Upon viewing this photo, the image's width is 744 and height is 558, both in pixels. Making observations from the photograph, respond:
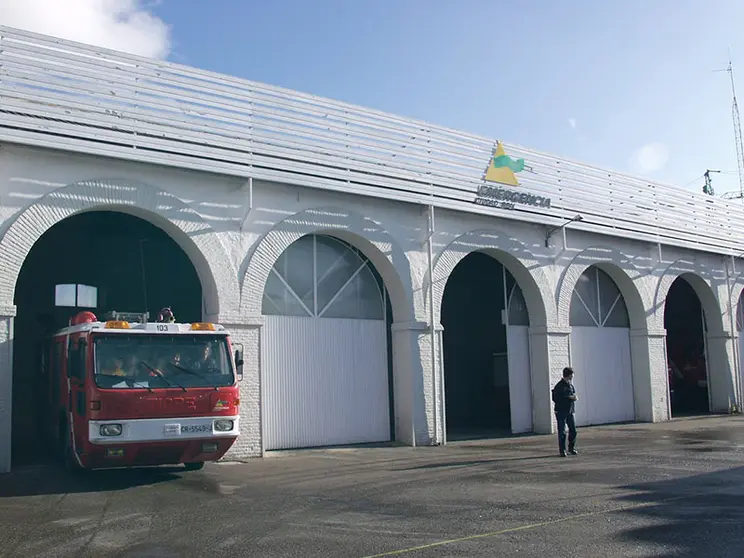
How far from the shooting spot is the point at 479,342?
2297 cm

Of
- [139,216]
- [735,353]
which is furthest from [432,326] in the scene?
[735,353]

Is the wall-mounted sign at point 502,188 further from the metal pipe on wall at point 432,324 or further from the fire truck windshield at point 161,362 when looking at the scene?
the fire truck windshield at point 161,362

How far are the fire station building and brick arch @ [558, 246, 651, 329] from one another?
0.06m

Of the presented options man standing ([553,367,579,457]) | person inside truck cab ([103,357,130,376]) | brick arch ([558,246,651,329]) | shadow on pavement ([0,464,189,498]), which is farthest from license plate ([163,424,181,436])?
brick arch ([558,246,651,329])

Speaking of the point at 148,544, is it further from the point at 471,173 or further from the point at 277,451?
the point at 471,173

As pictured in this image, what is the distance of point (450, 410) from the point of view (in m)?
22.8

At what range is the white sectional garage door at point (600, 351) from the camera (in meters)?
20.2

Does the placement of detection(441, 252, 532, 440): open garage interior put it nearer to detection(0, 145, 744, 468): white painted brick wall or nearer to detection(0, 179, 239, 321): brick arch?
detection(0, 145, 744, 468): white painted brick wall

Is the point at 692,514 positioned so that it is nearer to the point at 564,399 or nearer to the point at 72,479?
the point at 564,399

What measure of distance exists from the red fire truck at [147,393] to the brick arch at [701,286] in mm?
15389

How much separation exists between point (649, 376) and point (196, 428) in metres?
14.5

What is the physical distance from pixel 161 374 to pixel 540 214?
11295 mm

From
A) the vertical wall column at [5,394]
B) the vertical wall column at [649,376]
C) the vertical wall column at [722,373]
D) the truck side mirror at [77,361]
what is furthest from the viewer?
the vertical wall column at [722,373]

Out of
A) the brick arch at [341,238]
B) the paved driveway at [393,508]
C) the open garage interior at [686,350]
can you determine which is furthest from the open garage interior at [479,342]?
the open garage interior at [686,350]
